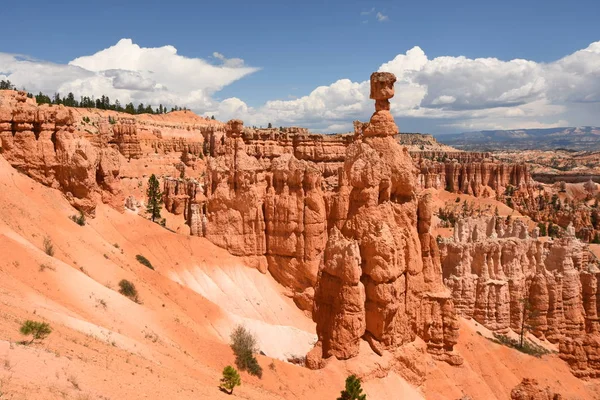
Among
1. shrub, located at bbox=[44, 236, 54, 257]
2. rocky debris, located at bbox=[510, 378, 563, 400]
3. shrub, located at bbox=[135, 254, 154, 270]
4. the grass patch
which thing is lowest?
the grass patch

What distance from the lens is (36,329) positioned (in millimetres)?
11312

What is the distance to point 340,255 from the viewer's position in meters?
17.6

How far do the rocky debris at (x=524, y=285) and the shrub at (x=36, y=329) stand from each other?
25.9 meters

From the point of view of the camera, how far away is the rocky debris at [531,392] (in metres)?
22.5

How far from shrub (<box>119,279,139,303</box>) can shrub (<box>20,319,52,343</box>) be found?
28.7 feet

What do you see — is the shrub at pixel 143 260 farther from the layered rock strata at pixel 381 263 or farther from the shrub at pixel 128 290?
the layered rock strata at pixel 381 263

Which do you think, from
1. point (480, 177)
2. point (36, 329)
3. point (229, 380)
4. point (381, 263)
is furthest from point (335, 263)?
point (480, 177)

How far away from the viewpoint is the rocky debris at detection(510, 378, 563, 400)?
73.7 feet

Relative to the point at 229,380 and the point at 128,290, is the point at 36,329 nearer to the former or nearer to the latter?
the point at 229,380

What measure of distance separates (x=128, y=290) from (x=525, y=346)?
2476cm

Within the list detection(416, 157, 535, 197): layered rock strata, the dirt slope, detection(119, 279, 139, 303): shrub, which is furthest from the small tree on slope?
detection(416, 157, 535, 197): layered rock strata

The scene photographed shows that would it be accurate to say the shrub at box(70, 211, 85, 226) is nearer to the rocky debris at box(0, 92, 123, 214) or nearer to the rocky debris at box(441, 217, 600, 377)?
the rocky debris at box(0, 92, 123, 214)

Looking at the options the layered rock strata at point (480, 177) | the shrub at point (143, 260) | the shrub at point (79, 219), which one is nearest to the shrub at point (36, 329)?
the shrub at point (79, 219)

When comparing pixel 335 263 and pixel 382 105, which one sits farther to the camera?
pixel 382 105
